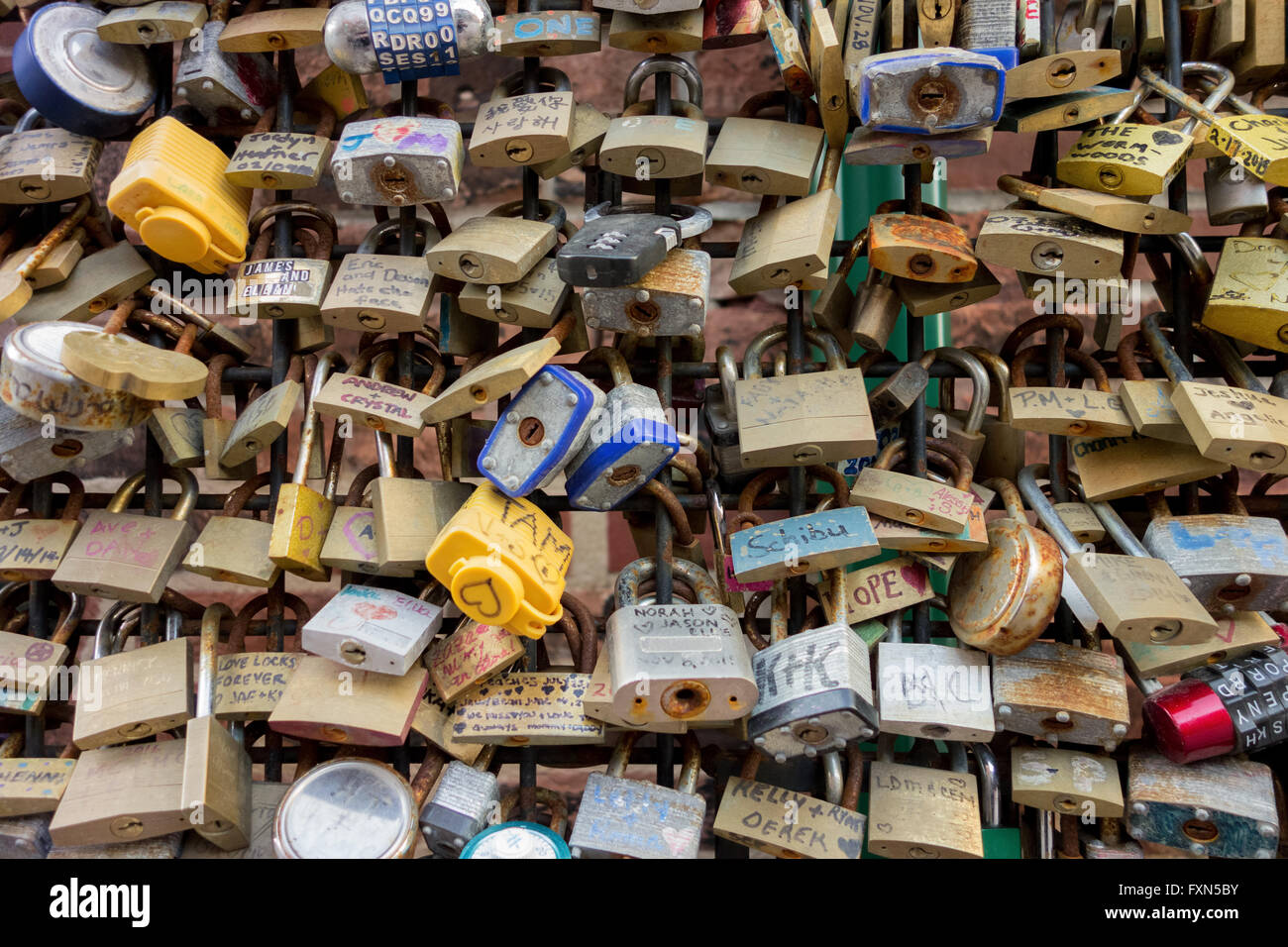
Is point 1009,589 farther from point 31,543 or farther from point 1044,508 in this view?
point 31,543

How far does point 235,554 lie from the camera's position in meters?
1.26

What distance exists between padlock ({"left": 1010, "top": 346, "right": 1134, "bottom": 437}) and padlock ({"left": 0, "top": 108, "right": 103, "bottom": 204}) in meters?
1.10

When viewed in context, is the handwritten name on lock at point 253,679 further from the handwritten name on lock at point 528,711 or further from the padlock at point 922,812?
the padlock at point 922,812

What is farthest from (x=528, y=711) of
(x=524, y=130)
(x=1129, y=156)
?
(x=1129, y=156)

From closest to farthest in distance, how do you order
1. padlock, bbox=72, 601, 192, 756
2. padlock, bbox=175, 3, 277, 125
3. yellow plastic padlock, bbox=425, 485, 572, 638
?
yellow plastic padlock, bbox=425, 485, 572, 638
padlock, bbox=72, 601, 192, 756
padlock, bbox=175, 3, 277, 125

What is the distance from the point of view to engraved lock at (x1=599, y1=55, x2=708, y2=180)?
4.06 ft

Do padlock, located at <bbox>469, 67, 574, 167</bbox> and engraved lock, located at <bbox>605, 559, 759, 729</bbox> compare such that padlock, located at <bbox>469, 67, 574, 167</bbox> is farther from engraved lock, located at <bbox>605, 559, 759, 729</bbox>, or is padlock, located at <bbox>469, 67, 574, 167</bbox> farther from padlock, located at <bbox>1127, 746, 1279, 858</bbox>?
padlock, located at <bbox>1127, 746, 1279, 858</bbox>

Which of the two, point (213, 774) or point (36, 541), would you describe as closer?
point (213, 774)

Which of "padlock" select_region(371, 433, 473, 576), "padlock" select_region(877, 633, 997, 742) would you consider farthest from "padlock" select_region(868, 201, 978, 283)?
"padlock" select_region(371, 433, 473, 576)

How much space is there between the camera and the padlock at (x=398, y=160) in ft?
4.11

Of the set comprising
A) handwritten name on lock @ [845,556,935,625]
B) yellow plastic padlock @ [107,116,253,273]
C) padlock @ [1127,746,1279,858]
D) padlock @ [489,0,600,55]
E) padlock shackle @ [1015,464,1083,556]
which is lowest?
padlock @ [1127,746,1279,858]

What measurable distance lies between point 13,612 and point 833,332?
105 centimetres

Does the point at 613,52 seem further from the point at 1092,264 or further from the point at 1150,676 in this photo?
the point at 1150,676

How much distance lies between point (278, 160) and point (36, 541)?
513 millimetres
